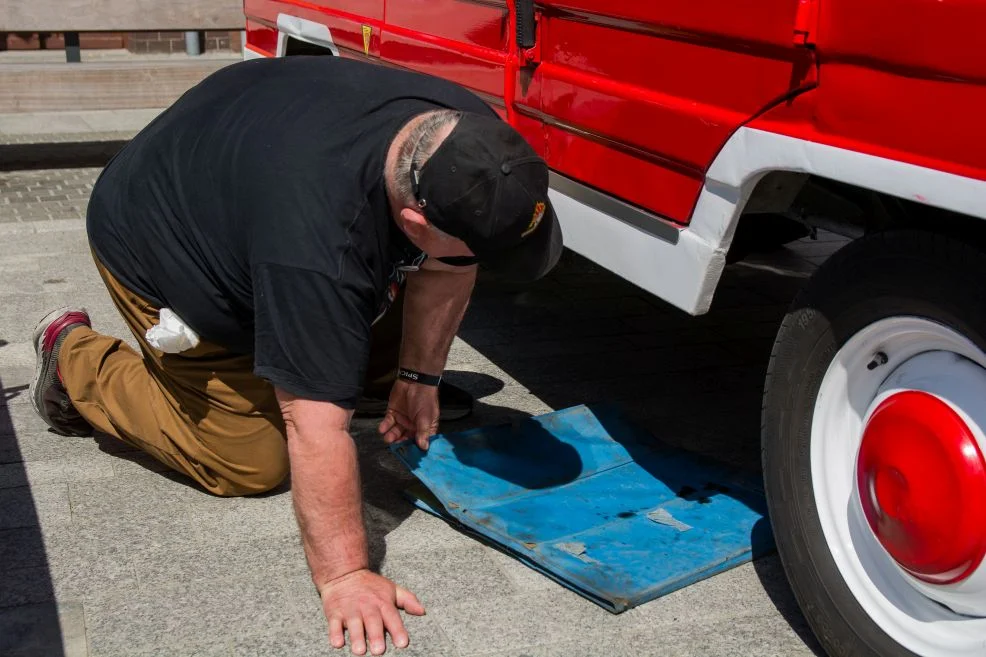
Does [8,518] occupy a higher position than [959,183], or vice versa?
[959,183]

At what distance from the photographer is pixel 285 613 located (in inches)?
96.6

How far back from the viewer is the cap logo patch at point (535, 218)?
2273 mm

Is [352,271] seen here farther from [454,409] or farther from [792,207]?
[454,409]

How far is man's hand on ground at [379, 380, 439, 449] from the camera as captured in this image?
3.06m

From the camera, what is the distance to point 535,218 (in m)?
2.28

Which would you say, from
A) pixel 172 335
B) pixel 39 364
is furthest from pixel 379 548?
pixel 39 364

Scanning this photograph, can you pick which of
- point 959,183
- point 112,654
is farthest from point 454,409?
point 959,183

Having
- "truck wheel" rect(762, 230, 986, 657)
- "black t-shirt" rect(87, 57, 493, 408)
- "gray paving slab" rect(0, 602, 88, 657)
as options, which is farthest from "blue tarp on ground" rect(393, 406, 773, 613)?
"gray paving slab" rect(0, 602, 88, 657)

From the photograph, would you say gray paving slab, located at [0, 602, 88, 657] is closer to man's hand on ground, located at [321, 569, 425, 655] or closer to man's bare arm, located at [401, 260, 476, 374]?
man's hand on ground, located at [321, 569, 425, 655]

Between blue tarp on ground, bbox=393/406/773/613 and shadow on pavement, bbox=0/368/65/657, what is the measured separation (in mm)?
894

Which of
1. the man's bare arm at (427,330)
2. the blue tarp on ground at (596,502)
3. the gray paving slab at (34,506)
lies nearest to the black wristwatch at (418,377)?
the man's bare arm at (427,330)

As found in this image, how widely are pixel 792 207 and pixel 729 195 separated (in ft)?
0.78

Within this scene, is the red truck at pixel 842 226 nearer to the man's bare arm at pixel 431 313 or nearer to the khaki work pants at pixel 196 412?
the man's bare arm at pixel 431 313

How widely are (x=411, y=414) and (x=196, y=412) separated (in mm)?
558
